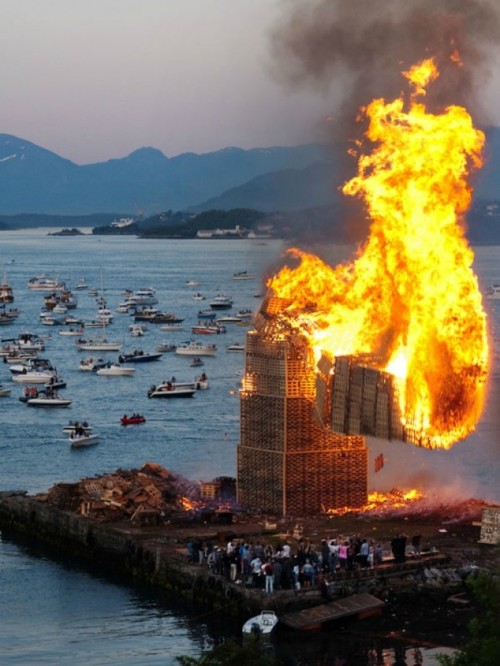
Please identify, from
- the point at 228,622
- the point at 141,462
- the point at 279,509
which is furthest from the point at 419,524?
the point at 141,462

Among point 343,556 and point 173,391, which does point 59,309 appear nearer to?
point 173,391

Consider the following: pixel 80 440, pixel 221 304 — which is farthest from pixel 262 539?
pixel 221 304

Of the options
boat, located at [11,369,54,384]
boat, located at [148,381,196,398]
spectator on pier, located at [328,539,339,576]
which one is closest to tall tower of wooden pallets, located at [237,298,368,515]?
spectator on pier, located at [328,539,339,576]

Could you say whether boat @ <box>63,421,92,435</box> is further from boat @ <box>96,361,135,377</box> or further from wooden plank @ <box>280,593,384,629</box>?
wooden plank @ <box>280,593,384,629</box>

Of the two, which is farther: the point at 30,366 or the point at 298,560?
the point at 30,366

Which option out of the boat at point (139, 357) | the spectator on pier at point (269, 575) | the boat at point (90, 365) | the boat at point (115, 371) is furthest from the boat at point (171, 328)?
the spectator on pier at point (269, 575)
